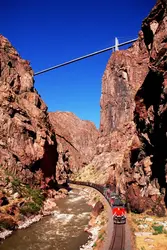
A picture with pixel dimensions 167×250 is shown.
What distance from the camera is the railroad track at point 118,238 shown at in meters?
18.9

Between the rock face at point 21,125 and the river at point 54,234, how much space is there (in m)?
10.8

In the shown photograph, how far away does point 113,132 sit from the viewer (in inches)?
3246

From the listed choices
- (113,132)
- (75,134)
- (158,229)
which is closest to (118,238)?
(158,229)

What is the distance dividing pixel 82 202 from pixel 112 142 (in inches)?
1277

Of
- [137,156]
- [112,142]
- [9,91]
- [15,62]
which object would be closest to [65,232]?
[137,156]

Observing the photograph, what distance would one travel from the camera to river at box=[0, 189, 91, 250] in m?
25.5

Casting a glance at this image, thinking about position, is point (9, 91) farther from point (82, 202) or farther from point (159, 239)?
point (159, 239)

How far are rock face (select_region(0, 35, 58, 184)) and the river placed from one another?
10824 mm

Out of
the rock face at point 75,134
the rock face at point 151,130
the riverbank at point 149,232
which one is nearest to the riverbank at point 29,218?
the rock face at point 151,130

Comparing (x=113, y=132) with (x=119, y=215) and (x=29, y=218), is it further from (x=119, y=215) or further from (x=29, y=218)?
(x=119, y=215)

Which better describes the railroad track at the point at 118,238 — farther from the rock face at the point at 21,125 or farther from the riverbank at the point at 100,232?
the rock face at the point at 21,125

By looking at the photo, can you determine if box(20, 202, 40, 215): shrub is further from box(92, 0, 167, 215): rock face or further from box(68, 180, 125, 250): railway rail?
box(68, 180, 125, 250): railway rail

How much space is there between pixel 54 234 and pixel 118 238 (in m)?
10.4

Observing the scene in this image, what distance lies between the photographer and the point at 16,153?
45.5 meters
